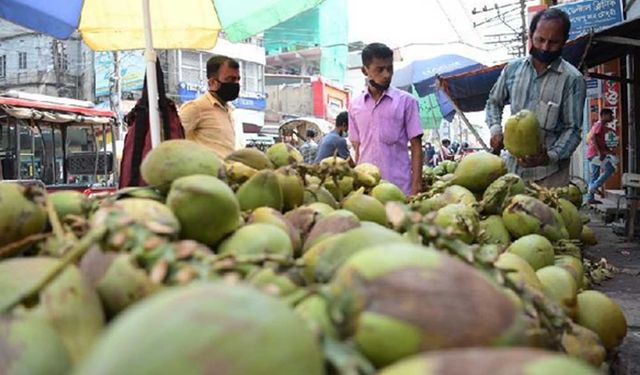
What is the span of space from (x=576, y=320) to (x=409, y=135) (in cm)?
257

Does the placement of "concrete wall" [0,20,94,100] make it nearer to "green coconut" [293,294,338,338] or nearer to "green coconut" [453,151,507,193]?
"green coconut" [453,151,507,193]

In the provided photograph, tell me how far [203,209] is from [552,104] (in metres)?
3.11

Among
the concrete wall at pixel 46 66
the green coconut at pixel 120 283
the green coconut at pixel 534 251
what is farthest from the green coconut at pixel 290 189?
the concrete wall at pixel 46 66

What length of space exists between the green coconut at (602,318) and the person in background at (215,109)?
2.98 metres

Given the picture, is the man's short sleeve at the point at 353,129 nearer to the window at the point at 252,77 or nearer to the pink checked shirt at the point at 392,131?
the pink checked shirt at the point at 392,131

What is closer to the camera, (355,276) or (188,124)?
(355,276)

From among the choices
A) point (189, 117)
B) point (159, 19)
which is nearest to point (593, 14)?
point (159, 19)

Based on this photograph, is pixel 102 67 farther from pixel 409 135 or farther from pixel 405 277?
pixel 405 277

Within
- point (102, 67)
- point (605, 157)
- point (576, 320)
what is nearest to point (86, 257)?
point (576, 320)

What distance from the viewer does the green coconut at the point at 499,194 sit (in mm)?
2529

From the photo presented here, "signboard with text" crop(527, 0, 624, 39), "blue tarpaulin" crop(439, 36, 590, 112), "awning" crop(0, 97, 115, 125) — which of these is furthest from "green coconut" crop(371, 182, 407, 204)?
"awning" crop(0, 97, 115, 125)

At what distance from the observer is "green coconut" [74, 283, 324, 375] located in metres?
0.68

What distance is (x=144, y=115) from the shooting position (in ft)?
14.2

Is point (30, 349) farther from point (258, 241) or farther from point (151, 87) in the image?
point (151, 87)
